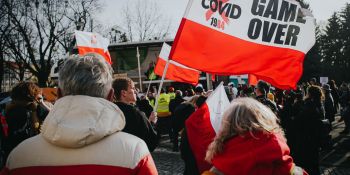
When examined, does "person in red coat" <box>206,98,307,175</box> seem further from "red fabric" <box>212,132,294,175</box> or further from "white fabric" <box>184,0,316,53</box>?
"white fabric" <box>184,0,316,53</box>

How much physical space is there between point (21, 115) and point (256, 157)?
3198 millimetres

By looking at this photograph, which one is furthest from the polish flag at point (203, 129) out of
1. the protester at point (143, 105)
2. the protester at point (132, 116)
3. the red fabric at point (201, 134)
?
the protester at point (143, 105)

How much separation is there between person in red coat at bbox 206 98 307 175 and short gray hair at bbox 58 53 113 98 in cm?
81

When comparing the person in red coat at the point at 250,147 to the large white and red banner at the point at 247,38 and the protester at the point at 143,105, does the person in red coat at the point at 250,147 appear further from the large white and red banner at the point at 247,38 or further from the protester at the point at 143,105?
the protester at the point at 143,105

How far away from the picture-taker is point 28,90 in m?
4.34

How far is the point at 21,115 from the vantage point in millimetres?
4320

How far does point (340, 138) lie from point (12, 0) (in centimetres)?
3087

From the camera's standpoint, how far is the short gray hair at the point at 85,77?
71.6 inches

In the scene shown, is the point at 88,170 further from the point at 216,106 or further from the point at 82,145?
the point at 216,106

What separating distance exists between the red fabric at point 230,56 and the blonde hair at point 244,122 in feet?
5.72

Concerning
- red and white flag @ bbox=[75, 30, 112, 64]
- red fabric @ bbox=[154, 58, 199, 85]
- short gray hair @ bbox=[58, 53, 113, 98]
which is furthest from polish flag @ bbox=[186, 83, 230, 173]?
red and white flag @ bbox=[75, 30, 112, 64]

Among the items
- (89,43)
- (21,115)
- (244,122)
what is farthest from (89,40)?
(244,122)

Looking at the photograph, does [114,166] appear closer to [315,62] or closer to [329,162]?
[329,162]

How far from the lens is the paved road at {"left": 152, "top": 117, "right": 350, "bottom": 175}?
7789 millimetres
